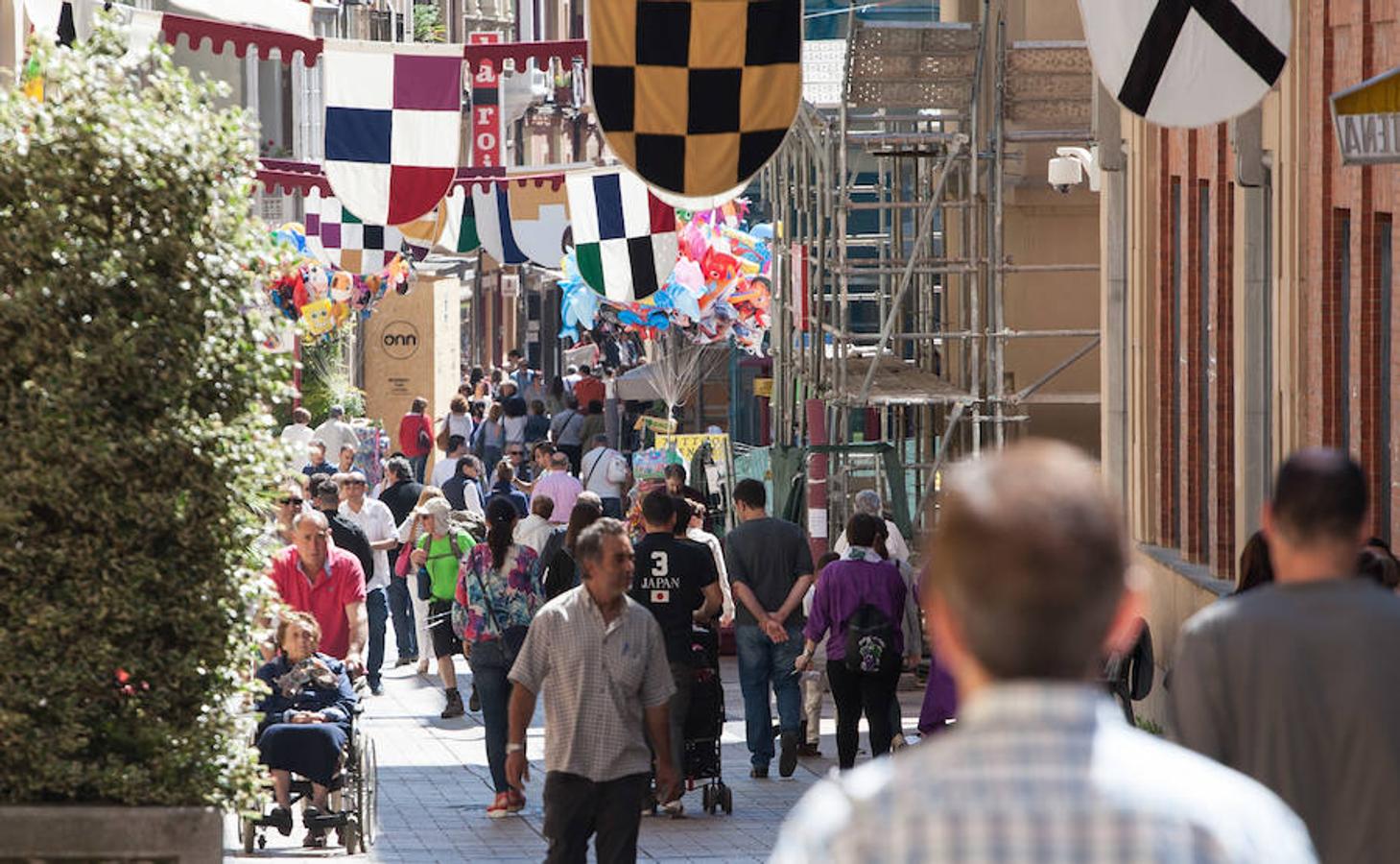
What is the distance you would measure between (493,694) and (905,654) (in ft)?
6.94

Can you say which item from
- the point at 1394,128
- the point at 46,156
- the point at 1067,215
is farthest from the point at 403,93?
the point at 1394,128

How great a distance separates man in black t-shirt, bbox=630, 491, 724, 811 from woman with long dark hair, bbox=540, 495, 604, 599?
321mm

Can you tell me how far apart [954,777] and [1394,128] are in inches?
199

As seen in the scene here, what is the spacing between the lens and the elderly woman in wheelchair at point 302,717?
12.3 meters

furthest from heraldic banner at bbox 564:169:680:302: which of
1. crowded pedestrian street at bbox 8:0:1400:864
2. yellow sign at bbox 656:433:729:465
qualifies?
yellow sign at bbox 656:433:729:465

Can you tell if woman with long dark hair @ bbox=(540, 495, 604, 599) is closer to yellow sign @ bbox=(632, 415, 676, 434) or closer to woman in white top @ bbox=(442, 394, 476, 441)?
yellow sign @ bbox=(632, 415, 676, 434)

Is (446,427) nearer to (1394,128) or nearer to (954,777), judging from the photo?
(1394,128)

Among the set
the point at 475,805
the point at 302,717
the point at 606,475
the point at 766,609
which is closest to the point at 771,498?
the point at 606,475

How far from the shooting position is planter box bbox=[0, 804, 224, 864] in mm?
8805

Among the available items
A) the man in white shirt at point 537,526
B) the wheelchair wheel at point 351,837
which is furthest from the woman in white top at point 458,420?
the wheelchair wheel at point 351,837

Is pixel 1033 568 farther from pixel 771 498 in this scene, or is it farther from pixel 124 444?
pixel 771 498

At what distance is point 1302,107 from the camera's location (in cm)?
1379

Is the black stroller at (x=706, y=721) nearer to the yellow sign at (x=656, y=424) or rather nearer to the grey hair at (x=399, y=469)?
the grey hair at (x=399, y=469)

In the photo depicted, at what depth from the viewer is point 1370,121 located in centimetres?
772
